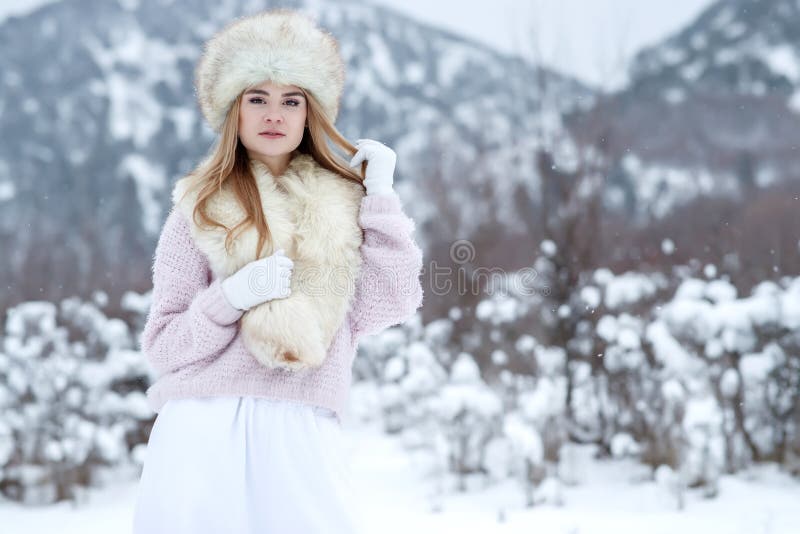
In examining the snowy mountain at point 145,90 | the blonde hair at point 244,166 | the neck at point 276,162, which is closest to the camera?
the blonde hair at point 244,166

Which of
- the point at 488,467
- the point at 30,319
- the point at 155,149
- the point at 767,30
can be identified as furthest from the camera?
the point at 155,149

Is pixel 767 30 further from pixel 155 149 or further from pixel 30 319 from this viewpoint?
pixel 30 319

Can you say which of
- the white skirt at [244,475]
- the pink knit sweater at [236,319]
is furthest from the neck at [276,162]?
the white skirt at [244,475]

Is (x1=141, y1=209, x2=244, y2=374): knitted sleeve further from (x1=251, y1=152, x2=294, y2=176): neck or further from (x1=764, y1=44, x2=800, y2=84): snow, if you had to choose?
(x1=764, y1=44, x2=800, y2=84): snow

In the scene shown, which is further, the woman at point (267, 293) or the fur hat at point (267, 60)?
the fur hat at point (267, 60)

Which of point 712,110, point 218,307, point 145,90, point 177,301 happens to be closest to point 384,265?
point 218,307

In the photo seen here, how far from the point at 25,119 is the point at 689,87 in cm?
4162

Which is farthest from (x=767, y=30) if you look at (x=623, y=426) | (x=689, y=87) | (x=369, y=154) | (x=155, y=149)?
(x=369, y=154)

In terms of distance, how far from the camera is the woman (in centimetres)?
170

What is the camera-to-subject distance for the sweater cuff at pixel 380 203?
1870 mm

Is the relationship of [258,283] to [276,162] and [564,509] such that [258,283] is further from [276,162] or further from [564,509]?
[564,509]

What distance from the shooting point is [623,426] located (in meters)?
4.62

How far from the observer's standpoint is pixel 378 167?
74.5 inches

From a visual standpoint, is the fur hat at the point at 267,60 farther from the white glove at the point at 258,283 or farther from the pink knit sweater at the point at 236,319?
the white glove at the point at 258,283
